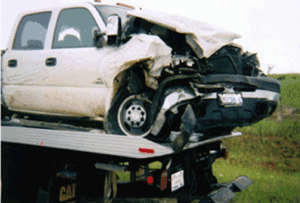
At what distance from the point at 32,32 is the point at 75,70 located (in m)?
→ 1.48

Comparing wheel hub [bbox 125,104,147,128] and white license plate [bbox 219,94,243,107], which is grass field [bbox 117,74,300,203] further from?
wheel hub [bbox 125,104,147,128]

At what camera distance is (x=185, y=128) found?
2.61m

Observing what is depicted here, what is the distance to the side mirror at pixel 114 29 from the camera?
3.04 meters

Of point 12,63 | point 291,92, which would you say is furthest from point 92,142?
point 291,92

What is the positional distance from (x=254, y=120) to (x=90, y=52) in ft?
7.16

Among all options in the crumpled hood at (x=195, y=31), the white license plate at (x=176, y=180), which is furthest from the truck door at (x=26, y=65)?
the white license plate at (x=176, y=180)

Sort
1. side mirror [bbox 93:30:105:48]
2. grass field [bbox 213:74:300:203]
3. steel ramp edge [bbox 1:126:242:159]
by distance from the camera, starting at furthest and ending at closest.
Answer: grass field [bbox 213:74:300:203], side mirror [bbox 93:30:105:48], steel ramp edge [bbox 1:126:242:159]

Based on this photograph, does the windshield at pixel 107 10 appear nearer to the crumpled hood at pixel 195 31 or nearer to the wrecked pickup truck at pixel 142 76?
the wrecked pickup truck at pixel 142 76

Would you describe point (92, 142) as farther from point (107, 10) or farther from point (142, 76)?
point (107, 10)

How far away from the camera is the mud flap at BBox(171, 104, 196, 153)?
8.55 feet

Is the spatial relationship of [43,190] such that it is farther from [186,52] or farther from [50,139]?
[186,52]

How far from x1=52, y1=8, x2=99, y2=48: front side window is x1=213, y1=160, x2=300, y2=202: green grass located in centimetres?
349

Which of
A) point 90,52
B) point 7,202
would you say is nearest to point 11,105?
point 7,202

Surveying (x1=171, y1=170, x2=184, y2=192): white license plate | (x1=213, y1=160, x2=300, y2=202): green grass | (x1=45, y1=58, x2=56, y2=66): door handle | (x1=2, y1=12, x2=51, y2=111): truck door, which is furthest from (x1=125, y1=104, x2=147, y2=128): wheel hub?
(x1=213, y1=160, x2=300, y2=202): green grass
